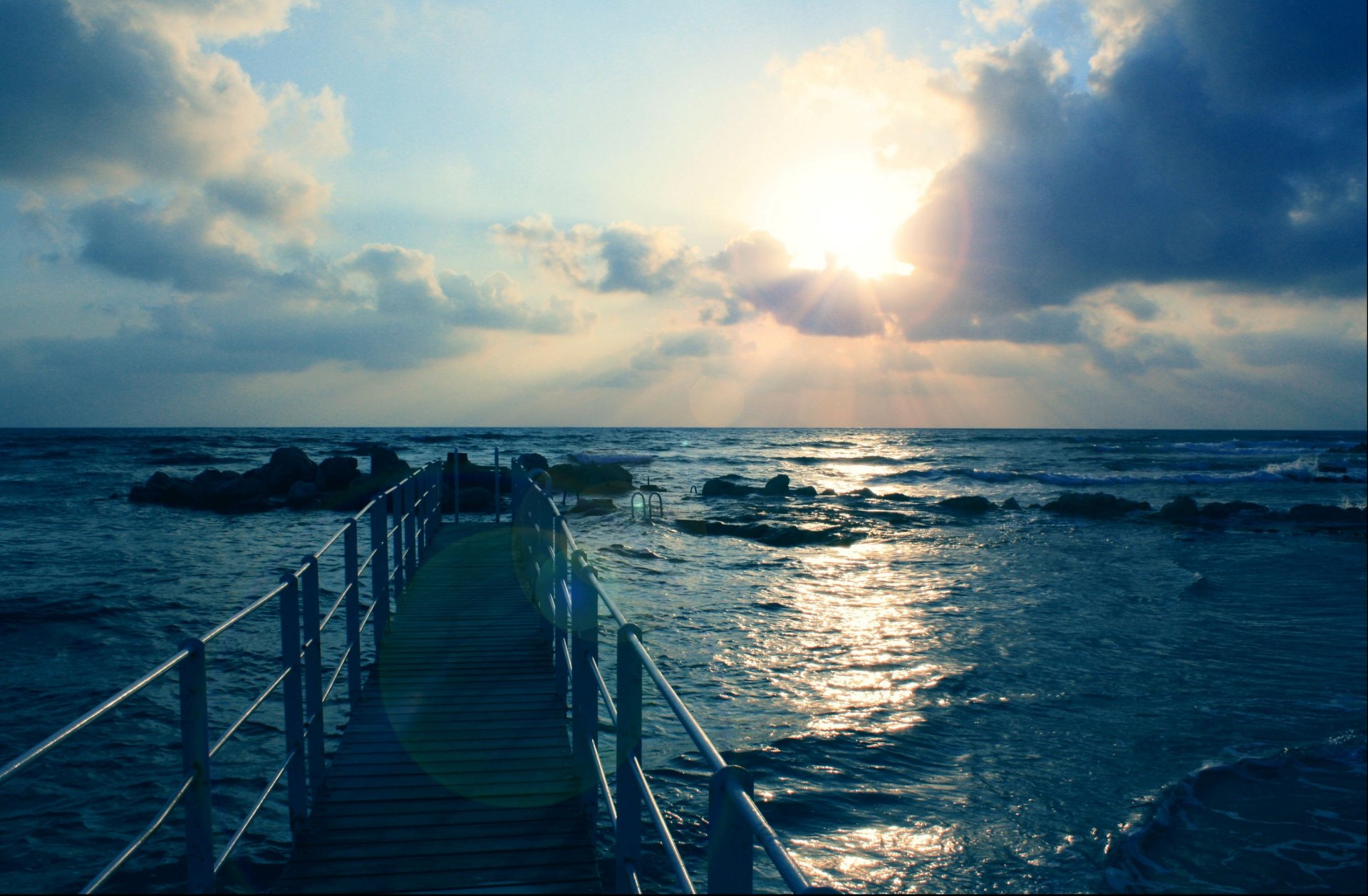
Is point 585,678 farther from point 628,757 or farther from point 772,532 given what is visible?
point 772,532

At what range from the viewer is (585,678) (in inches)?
161

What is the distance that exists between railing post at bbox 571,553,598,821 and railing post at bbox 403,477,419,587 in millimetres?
5673

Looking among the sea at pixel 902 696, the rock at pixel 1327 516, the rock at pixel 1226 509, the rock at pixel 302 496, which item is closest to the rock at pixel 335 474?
the rock at pixel 302 496

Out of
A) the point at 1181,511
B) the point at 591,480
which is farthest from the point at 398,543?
the point at 1181,511

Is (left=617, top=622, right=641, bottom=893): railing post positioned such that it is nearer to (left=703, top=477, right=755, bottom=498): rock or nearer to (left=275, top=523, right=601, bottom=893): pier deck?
(left=275, top=523, right=601, bottom=893): pier deck

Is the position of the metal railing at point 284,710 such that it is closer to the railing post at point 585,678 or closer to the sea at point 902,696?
the sea at point 902,696

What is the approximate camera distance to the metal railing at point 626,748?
1692 mm

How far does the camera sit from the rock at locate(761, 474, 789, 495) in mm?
34750

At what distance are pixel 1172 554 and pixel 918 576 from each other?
7.85 m

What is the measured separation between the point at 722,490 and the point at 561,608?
2906 centimetres

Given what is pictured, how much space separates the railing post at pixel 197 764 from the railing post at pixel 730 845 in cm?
193

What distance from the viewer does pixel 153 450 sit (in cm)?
6406

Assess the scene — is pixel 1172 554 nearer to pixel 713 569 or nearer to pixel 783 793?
pixel 713 569

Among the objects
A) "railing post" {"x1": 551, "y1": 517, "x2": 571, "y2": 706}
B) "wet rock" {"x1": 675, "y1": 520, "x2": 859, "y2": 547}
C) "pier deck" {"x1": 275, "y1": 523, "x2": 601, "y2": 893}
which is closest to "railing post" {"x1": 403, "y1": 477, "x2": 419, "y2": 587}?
"pier deck" {"x1": 275, "y1": 523, "x2": 601, "y2": 893}
